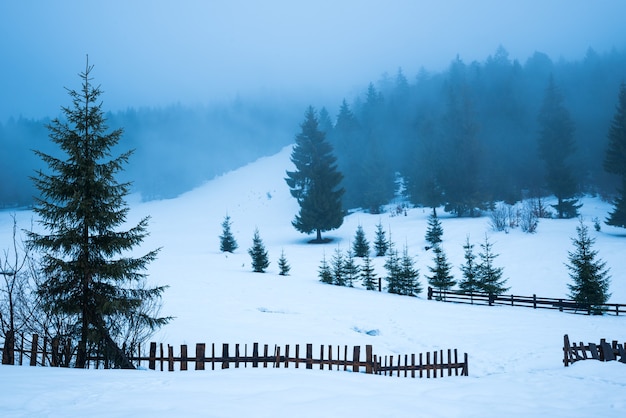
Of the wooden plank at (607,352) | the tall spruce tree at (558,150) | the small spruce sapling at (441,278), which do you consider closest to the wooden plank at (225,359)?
the wooden plank at (607,352)

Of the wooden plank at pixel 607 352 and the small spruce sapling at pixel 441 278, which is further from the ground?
the small spruce sapling at pixel 441 278

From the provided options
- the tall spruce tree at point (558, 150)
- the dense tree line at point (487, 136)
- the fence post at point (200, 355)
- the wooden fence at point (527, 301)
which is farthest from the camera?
the dense tree line at point (487, 136)

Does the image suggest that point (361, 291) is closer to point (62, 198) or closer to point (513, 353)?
point (513, 353)

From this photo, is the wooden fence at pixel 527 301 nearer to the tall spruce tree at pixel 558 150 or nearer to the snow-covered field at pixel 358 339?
the snow-covered field at pixel 358 339

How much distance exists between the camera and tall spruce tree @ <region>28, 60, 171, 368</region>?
29.0 ft

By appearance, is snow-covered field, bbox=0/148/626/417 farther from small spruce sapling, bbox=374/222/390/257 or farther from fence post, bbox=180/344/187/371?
small spruce sapling, bbox=374/222/390/257

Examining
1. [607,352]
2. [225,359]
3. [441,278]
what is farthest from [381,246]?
[225,359]

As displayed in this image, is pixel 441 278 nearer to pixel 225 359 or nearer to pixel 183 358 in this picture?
pixel 225 359

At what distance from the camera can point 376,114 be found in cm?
7588

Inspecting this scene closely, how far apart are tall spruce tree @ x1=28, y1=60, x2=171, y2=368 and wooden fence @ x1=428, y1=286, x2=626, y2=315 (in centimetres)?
1996

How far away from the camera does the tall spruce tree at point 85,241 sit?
29.0 feet

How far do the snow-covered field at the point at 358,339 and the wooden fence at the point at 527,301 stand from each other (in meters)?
0.93

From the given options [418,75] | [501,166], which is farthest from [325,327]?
[418,75]

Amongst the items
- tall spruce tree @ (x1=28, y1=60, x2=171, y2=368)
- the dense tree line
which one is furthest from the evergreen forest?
tall spruce tree @ (x1=28, y1=60, x2=171, y2=368)
